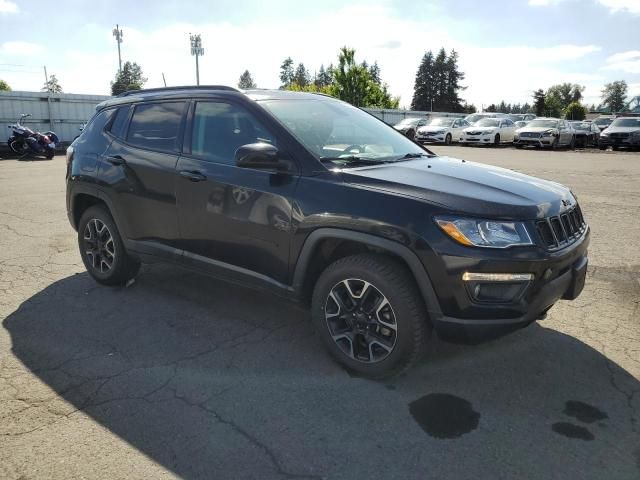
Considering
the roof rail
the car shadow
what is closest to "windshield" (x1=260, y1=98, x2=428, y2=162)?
the roof rail

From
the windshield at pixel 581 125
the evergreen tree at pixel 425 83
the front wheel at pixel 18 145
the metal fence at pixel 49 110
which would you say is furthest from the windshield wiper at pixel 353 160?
the evergreen tree at pixel 425 83

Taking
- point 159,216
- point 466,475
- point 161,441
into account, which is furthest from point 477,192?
point 159,216

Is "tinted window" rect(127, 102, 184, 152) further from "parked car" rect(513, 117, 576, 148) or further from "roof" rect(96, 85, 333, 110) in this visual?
"parked car" rect(513, 117, 576, 148)

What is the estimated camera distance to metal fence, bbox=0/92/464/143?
20.9 meters

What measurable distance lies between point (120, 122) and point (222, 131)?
4.53ft

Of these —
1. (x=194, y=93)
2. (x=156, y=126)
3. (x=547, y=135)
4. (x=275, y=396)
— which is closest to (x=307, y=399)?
(x=275, y=396)

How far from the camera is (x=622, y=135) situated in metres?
24.8

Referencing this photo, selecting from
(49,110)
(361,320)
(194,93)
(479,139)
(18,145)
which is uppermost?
(49,110)

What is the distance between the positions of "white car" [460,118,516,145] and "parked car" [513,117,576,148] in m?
0.85

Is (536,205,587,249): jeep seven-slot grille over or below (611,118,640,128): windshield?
below

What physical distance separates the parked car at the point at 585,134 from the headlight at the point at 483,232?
28.2m

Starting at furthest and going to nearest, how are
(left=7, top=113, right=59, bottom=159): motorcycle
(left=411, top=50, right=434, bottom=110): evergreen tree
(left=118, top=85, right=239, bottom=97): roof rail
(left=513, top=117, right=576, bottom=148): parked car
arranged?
(left=411, top=50, right=434, bottom=110): evergreen tree, (left=513, top=117, right=576, bottom=148): parked car, (left=7, top=113, right=59, bottom=159): motorcycle, (left=118, top=85, right=239, bottom=97): roof rail

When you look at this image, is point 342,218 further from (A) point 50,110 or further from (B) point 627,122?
(B) point 627,122

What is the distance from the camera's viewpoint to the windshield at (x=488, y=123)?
1093 inches
